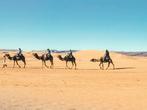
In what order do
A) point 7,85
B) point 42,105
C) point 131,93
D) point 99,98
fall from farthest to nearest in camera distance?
point 7,85, point 131,93, point 99,98, point 42,105

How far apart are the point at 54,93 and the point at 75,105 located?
3.67 m

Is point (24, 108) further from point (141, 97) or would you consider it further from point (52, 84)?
point (52, 84)

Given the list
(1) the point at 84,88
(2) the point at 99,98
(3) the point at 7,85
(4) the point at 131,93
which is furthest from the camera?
(3) the point at 7,85

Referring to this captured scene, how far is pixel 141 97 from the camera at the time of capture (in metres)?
18.3

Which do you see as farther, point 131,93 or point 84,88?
point 84,88

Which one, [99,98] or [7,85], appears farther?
Answer: [7,85]

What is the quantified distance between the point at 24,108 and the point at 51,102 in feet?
5.79

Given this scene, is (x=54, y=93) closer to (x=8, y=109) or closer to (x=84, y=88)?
(x=84, y=88)

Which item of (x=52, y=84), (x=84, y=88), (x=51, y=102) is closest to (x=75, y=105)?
(x=51, y=102)

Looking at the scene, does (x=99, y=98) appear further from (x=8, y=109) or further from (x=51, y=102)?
(x=8, y=109)

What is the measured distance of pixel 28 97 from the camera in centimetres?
1833

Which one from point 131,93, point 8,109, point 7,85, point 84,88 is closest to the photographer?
point 8,109

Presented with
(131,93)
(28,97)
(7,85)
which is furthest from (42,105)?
(7,85)

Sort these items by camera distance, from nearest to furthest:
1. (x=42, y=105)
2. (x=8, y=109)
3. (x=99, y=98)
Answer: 1. (x=8, y=109)
2. (x=42, y=105)
3. (x=99, y=98)
